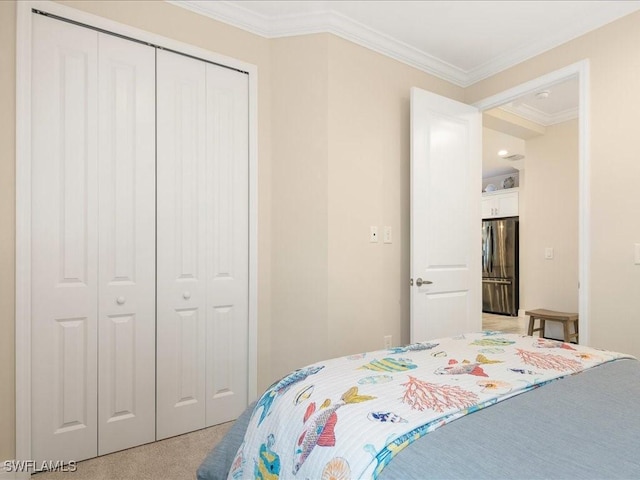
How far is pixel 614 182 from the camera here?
2395mm

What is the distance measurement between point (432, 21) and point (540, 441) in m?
2.63

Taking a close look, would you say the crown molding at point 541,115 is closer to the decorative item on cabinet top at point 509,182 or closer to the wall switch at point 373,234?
the wall switch at point 373,234

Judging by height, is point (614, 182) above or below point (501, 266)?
above

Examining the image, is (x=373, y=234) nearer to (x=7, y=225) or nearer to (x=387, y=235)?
(x=387, y=235)

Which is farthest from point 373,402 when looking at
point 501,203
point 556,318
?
point 501,203

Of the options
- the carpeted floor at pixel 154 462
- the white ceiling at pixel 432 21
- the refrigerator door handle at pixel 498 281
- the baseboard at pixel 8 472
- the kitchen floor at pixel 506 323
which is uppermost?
the white ceiling at pixel 432 21

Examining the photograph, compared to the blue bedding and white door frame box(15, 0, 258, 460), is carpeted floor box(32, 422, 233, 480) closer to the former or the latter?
white door frame box(15, 0, 258, 460)

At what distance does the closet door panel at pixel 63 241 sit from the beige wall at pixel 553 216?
4650 mm

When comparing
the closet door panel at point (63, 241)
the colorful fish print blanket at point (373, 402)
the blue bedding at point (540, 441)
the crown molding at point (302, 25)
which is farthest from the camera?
the crown molding at point (302, 25)

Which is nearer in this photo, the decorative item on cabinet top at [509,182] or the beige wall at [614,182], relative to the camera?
the beige wall at [614,182]

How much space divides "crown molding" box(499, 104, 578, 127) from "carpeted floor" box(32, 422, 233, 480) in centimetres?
405

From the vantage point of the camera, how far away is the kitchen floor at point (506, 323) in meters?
5.38

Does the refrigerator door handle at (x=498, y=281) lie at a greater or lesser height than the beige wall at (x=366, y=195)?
lesser

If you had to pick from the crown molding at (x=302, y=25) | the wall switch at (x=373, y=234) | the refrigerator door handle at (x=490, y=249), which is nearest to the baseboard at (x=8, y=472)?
the wall switch at (x=373, y=234)
